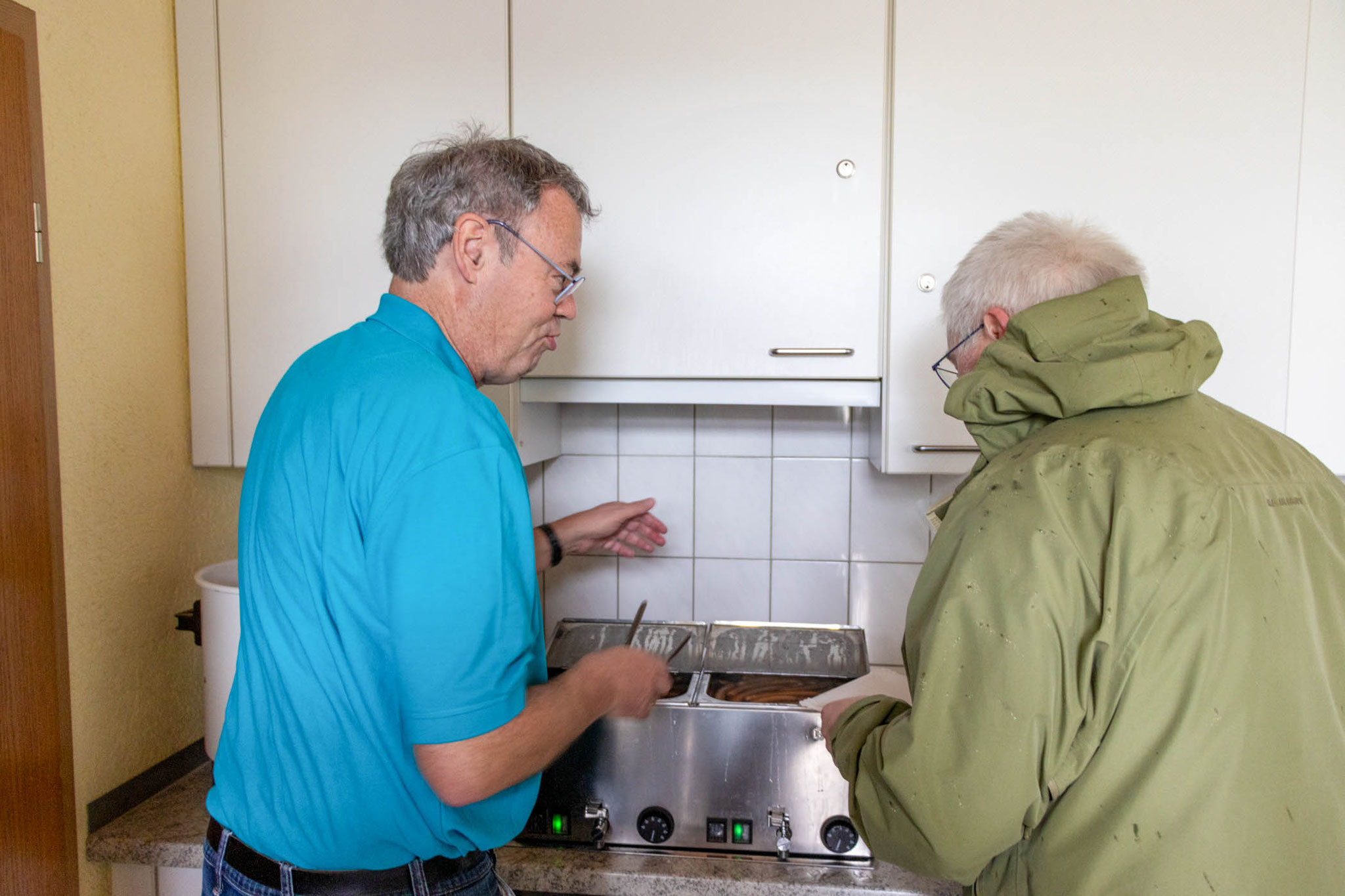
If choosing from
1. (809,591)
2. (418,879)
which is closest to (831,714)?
(418,879)

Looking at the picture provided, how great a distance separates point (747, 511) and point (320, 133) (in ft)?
3.31

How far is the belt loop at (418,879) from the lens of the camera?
870 millimetres

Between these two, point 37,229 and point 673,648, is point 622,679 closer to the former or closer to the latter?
point 673,648

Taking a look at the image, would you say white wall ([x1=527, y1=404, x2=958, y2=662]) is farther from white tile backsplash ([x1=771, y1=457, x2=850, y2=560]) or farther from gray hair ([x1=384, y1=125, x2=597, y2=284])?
gray hair ([x1=384, y1=125, x2=597, y2=284])

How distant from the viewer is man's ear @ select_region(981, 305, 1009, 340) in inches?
36.7

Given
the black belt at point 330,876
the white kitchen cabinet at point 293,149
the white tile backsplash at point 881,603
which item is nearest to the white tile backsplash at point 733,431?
the white tile backsplash at point 881,603

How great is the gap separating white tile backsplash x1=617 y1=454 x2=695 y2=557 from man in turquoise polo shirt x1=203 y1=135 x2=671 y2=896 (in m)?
0.80

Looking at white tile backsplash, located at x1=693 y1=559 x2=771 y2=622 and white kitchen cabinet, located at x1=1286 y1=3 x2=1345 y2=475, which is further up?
white kitchen cabinet, located at x1=1286 y1=3 x2=1345 y2=475

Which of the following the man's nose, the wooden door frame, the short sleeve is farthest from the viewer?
the wooden door frame

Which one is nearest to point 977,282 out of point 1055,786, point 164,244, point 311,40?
point 1055,786

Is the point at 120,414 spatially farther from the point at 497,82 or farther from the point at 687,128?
the point at 687,128

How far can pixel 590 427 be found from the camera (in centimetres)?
178

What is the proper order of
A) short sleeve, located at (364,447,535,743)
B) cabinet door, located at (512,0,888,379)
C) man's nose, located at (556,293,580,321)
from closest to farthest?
short sleeve, located at (364,447,535,743) → man's nose, located at (556,293,580,321) → cabinet door, located at (512,0,888,379)

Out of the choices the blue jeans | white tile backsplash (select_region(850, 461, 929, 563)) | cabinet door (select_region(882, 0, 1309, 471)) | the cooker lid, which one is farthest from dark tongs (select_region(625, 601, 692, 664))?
cabinet door (select_region(882, 0, 1309, 471))
